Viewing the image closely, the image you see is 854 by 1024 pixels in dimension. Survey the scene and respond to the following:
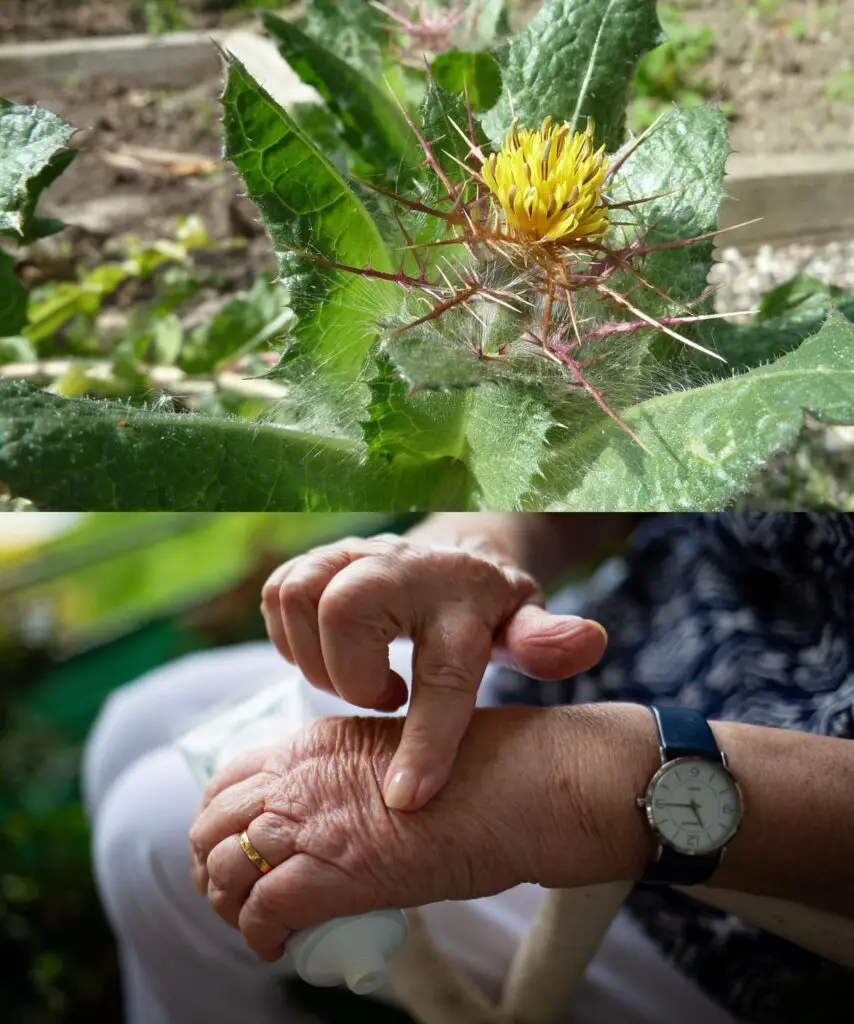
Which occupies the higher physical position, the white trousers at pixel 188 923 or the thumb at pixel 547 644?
the thumb at pixel 547 644

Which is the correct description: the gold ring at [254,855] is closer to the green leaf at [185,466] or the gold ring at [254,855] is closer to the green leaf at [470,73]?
the green leaf at [185,466]

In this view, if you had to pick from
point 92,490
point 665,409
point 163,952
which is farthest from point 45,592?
point 665,409

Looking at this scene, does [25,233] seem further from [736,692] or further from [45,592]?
[736,692]

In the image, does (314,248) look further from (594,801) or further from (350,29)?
(350,29)

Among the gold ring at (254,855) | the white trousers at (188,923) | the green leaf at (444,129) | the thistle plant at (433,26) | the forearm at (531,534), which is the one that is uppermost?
the thistle plant at (433,26)

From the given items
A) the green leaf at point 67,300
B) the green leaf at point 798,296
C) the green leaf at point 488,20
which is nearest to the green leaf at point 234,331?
the green leaf at point 67,300

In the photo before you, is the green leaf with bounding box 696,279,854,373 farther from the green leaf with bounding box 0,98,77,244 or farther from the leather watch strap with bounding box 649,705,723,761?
the green leaf with bounding box 0,98,77,244

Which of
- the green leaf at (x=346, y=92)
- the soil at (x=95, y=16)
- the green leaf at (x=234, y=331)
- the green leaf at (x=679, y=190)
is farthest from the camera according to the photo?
the soil at (x=95, y=16)
